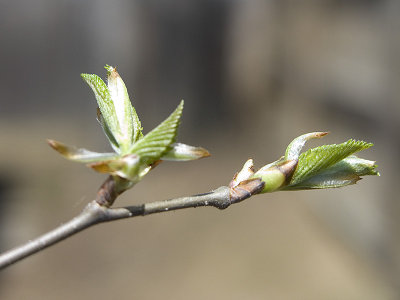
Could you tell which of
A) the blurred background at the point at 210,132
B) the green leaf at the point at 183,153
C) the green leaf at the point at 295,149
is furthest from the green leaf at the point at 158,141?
the blurred background at the point at 210,132

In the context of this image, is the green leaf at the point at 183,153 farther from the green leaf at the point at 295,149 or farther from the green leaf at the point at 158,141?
the green leaf at the point at 295,149

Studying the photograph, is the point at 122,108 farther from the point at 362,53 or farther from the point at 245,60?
the point at 245,60

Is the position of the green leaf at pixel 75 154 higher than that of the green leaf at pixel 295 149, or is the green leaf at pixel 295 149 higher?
the green leaf at pixel 295 149

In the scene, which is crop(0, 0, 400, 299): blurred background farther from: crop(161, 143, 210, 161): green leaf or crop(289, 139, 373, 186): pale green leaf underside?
crop(161, 143, 210, 161): green leaf

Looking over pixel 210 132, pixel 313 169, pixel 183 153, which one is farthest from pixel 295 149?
pixel 210 132

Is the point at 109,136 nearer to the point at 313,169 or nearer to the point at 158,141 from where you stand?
the point at 158,141
